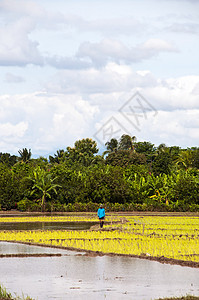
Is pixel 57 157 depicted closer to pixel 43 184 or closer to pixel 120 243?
pixel 43 184

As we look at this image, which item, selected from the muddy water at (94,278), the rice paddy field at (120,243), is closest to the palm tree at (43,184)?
the rice paddy field at (120,243)

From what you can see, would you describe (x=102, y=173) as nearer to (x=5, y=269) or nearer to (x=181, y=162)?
(x=181, y=162)

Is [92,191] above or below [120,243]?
above

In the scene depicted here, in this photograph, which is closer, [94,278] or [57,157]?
[94,278]

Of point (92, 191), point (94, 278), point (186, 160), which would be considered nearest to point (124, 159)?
point (186, 160)

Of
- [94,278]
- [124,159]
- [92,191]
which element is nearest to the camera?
[94,278]

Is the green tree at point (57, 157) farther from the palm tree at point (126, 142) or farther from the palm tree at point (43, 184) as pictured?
the palm tree at point (43, 184)

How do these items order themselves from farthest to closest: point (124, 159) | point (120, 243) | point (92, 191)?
point (124, 159) < point (92, 191) < point (120, 243)

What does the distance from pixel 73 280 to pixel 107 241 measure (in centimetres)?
1025

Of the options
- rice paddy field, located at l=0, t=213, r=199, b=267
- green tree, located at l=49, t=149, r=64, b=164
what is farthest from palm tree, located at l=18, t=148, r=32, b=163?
rice paddy field, located at l=0, t=213, r=199, b=267

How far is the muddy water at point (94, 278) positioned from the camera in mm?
11969

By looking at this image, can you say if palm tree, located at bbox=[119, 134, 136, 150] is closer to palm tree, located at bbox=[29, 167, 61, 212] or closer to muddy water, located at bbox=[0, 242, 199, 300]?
palm tree, located at bbox=[29, 167, 61, 212]

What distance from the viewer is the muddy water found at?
1197cm

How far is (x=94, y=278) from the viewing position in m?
14.0
